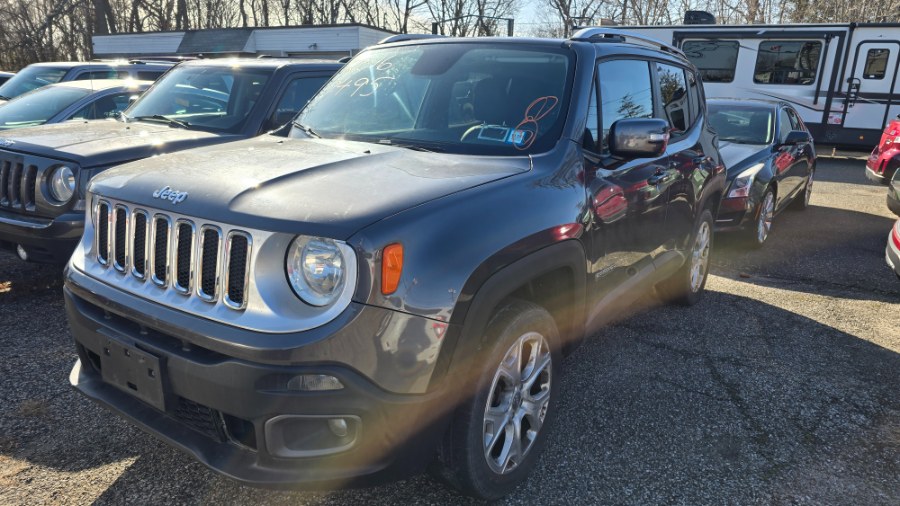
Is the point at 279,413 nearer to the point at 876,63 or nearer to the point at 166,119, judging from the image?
the point at 166,119

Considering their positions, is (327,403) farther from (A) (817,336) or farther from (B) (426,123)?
(A) (817,336)

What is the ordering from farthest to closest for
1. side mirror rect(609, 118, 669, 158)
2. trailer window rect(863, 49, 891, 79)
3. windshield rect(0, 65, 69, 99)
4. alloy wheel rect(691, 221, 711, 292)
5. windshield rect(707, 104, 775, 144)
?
trailer window rect(863, 49, 891, 79), windshield rect(0, 65, 69, 99), windshield rect(707, 104, 775, 144), alloy wheel rect(691, 221, 711, 292), side mirror rect(609, 118, 669, 158)

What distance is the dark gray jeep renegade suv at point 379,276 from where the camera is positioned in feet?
6.33

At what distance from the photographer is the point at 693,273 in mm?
4855

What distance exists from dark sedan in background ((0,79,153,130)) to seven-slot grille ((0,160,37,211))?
1879 mm

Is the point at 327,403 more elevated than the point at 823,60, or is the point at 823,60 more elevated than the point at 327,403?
the point at 823,60

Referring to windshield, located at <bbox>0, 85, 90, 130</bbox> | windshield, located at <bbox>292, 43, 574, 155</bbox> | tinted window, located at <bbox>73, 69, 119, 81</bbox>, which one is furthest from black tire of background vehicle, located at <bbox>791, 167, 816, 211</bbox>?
tinted window, located at <bbox>73, 69, 119, 81</bbox>

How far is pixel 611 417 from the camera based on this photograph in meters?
3.28

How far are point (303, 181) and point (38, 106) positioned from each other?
5.86 m

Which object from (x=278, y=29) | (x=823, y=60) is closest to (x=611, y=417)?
(x=823, y=60)

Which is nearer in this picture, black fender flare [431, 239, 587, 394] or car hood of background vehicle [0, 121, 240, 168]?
black fender flare [431, 239, 587, 394]

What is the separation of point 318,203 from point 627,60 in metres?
Result: 2.33

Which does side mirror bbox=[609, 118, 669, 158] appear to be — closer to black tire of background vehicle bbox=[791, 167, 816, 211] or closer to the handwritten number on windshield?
the handwritten number on windshield

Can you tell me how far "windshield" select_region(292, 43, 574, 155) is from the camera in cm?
297
